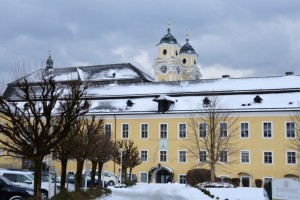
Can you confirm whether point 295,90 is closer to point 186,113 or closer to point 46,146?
point 186,113

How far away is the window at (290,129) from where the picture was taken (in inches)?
1927

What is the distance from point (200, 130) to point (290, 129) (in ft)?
30.6

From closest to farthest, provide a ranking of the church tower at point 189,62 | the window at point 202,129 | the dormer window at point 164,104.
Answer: the window at point 202,129
the dormer window at point 164,104
the church tower at point 189,62

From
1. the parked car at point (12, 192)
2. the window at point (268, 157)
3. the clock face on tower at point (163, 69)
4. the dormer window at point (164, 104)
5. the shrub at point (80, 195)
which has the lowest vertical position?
the shrub at point (80, 195)

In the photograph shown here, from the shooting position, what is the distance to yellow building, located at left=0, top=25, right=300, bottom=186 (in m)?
49.2

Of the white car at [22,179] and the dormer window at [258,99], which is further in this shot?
the dormer window at [258,99]

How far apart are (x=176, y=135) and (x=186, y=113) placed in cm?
282

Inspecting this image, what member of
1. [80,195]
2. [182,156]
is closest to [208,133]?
[182,156]

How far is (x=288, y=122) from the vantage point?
161 ft

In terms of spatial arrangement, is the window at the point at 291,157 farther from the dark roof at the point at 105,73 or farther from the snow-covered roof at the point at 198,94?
the dark roof at the point at 105,73

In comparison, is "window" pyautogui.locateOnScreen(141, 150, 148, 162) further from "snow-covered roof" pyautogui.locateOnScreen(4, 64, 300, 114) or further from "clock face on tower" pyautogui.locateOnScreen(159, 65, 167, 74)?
"clock face on tower" pyautogui.locateOnScreen(159, 65, 167, 74)

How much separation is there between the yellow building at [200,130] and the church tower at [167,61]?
36442 millimetres

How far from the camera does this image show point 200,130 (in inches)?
2052

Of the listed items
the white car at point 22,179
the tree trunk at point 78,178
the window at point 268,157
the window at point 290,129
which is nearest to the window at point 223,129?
the window at point 268,157
